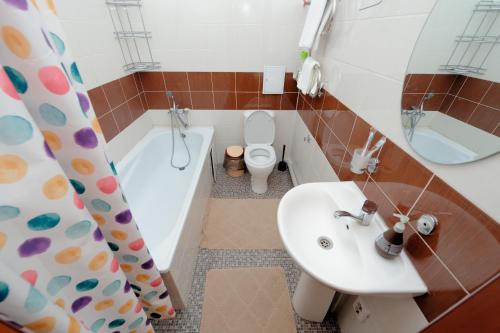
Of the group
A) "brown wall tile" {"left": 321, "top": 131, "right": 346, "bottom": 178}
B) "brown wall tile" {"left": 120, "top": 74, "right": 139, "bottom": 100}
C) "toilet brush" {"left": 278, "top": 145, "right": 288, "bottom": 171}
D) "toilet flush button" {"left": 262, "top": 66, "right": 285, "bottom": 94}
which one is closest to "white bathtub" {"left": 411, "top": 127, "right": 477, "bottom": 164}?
"brown wall tile" {"left": 321, "top": 131, "right": 346, "bottom": 178}

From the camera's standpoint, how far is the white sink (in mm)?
694

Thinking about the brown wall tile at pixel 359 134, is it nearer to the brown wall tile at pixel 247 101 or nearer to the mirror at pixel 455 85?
the mirror at pixel 455 85

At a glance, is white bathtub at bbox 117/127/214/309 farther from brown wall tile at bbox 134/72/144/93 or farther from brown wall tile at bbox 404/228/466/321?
brown wall tile at bbox 404/228/466/321

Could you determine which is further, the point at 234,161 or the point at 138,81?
the point at 234,161

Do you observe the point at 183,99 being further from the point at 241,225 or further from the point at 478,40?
the point at 478,40

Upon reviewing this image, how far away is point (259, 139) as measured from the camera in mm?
2291

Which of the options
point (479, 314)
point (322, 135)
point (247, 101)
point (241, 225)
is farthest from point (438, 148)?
point (247, 101)

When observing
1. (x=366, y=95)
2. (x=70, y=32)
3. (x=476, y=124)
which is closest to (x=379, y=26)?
(x=366, y=95)

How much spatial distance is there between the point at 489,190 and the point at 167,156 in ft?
7.85

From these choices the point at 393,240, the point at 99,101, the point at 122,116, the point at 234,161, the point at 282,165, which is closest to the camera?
the point at 393,240

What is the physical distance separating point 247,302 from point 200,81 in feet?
6.41

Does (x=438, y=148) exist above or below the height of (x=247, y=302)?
above

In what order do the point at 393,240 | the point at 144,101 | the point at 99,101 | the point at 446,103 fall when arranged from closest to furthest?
1. the point at 446,103
2. the point at 393,240
3. the point at 99,101
4. the point at 144,101

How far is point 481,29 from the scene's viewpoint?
54 centimetres
